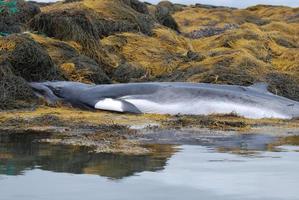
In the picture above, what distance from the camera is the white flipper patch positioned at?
10.1 meters

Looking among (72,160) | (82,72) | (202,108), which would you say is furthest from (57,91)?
(72,160)

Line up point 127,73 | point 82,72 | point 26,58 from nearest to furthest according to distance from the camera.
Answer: point 26,58, point 82,72, point 127,73

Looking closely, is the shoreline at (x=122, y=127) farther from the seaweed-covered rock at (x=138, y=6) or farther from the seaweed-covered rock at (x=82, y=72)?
the seaweed-covered rock at (x=138, y=6)

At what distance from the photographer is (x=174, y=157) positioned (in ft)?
18.9

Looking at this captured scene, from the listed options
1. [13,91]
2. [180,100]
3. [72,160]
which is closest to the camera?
[72,160]

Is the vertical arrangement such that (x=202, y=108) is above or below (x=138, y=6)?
below

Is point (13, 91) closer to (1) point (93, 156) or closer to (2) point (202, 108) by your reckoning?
(2) point (202, 108)

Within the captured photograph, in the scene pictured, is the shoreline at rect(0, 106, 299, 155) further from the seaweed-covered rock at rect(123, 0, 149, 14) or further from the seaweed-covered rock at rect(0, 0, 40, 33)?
the seaweed-covered rock at rect(123, 0, 149, 14)

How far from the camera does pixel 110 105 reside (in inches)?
400

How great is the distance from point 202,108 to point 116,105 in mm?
1306

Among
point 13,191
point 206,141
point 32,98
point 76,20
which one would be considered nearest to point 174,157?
point 206,141

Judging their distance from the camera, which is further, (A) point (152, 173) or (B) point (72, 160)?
(B) point (72, 160)

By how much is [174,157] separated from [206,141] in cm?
141

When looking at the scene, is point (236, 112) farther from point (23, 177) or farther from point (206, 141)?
point (23, 177)
